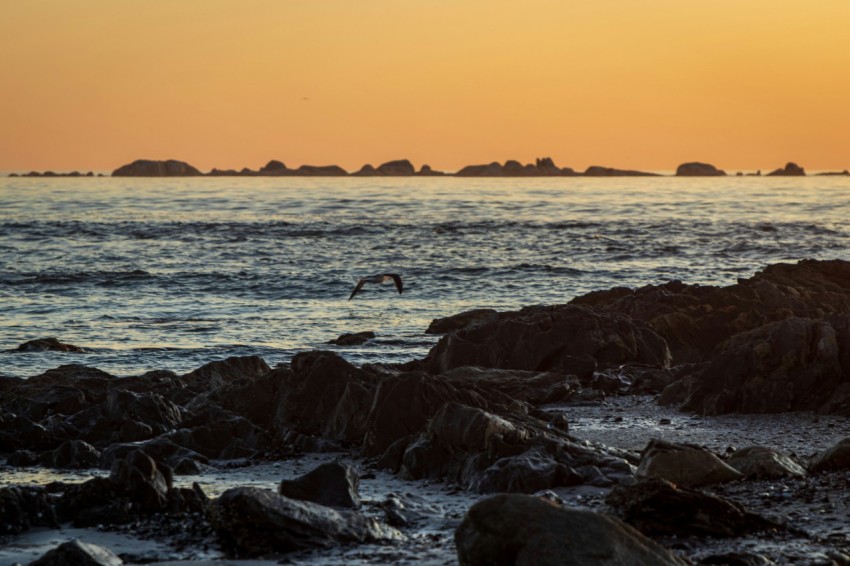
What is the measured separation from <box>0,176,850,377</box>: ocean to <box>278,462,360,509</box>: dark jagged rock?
1035cm

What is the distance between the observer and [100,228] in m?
58.8

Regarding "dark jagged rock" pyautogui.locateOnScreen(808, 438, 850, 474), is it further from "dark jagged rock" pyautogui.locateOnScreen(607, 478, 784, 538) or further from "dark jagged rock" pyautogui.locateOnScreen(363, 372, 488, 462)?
"dark jagged rock" pyautogui.locateOnScreen(363, 372, 488, 462)

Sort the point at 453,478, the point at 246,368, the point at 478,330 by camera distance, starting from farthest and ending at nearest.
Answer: the point at 478,330, the point at 246,368, the point at 453,478

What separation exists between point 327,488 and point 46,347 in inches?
528

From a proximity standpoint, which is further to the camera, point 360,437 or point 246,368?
point 246,368

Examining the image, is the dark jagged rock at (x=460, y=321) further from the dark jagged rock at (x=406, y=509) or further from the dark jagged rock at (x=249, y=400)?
the dark jagged rock at (x=406, y=509)

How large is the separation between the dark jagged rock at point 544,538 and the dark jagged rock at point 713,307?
11.7 meters

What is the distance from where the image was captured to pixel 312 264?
42844 mm

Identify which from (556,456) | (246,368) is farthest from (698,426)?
(246,368)

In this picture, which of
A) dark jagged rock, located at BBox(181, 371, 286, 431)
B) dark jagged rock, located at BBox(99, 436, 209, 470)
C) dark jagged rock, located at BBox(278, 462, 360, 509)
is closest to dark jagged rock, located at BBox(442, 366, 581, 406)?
dark jagged rock, located at BBox(181, 371, 286, 431)

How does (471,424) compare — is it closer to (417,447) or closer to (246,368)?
(417,447)

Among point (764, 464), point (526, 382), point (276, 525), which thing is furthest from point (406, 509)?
point (526, 382)

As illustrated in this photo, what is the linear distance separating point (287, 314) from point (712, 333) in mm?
12739

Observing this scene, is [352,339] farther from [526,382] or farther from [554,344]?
[526,382]
